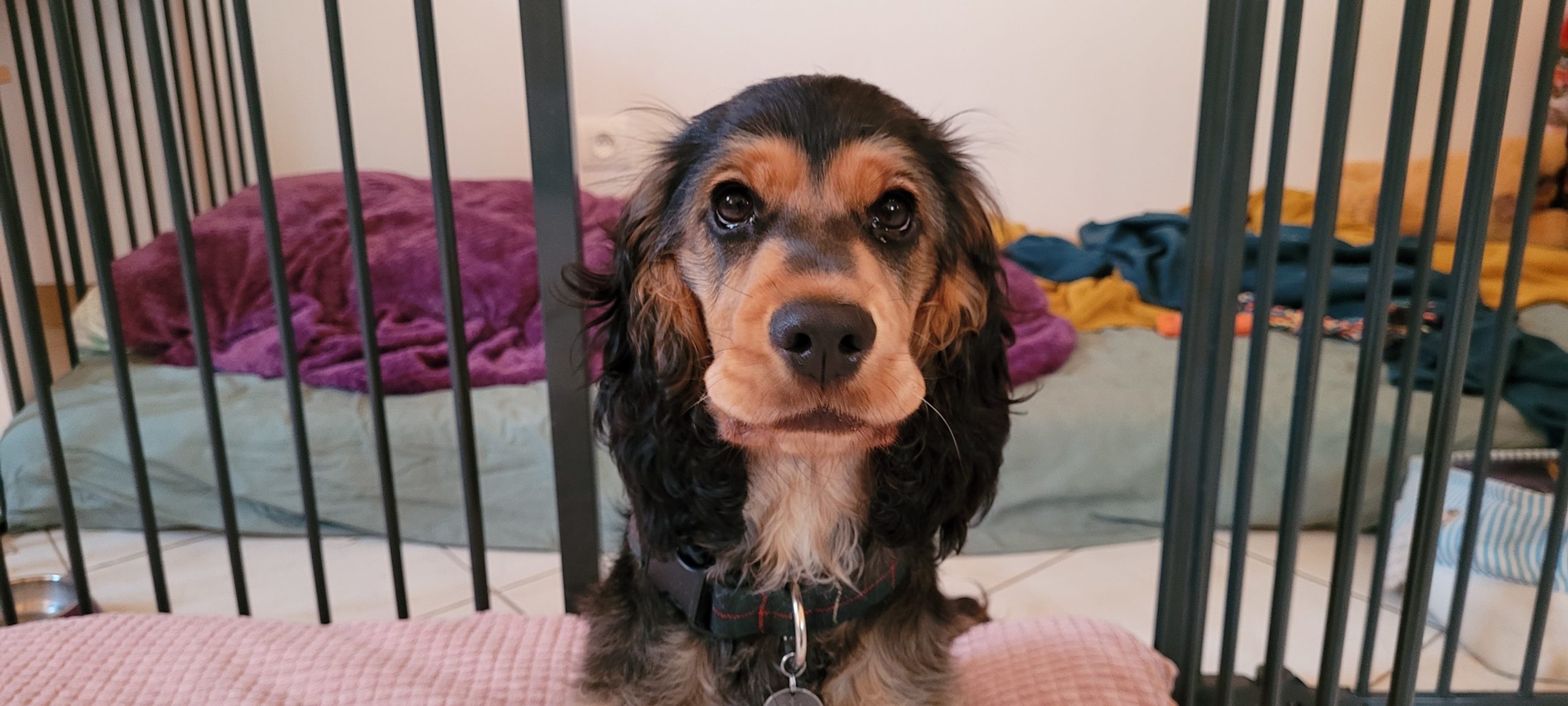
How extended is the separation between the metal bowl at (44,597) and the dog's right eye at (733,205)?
1442mm

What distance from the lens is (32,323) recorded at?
1.26 meters

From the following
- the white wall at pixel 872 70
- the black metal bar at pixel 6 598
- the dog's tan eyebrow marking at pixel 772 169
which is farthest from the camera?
the white wall at pixel 872 70

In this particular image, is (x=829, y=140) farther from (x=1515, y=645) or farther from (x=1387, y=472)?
(x=1515, y=645)

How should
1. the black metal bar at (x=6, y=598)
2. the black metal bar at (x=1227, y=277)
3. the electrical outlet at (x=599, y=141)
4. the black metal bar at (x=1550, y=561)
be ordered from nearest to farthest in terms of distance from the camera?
the black metal bar at (x=1227, y=277), the black metal bar at (x=1550, y=561), the black metal bar at (x=6, y=598), the electrical outlet at (x=599, y=141)

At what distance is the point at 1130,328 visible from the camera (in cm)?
265

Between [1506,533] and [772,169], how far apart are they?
1.68 m

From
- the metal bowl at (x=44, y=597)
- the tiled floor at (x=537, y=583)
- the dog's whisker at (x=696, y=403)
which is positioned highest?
the dog's whisker at (x=696, y=403)

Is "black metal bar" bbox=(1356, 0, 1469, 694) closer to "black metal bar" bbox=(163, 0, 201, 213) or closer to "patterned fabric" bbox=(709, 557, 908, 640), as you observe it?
"patterned fabric" bbox=(709, 557, 908, 640)

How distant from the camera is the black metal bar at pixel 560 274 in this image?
3.80 ft

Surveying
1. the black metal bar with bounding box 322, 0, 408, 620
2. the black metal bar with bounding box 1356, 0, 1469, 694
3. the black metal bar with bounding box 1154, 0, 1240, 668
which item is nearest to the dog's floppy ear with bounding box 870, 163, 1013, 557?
the black metal bar with bounding box 1154, 0, 1240, 668

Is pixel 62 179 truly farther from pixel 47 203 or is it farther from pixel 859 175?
pixel 859 175

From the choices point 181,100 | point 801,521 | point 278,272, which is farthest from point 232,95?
point 801,521

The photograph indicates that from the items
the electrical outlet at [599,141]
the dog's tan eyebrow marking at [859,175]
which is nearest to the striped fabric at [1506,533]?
the dog's tan eyebrow marking at [859,175]

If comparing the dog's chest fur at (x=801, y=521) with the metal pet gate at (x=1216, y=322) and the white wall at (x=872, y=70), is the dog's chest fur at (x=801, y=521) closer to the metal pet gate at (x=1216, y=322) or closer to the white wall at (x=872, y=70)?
the metal pet gate at (x=1216, y=322)
